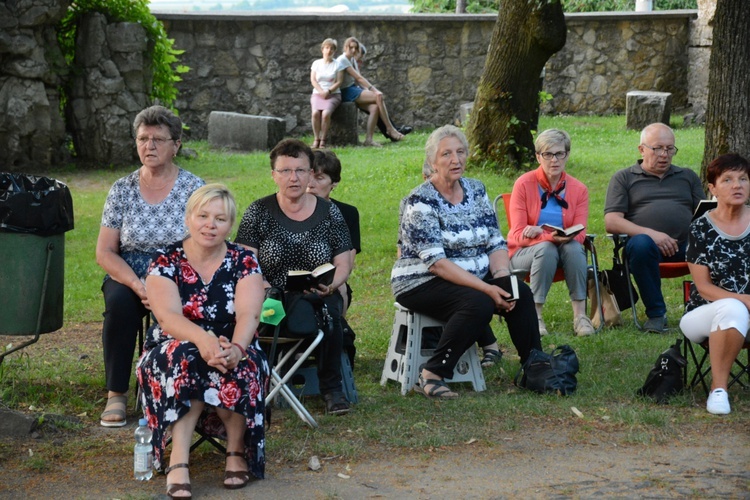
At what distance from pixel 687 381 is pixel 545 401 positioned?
899 mm

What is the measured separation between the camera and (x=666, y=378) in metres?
5.47

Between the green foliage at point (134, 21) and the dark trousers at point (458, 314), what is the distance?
28.0ft

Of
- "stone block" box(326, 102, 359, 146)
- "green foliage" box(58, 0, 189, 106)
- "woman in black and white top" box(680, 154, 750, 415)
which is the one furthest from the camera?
"stone block" box(326, 102, 359, 146)

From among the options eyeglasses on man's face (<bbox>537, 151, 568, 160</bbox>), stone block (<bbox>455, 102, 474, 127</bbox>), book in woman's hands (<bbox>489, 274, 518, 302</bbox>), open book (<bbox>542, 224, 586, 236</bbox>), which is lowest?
book in woman's hands (<bbox>489, 274, 518, 302</bbox>)

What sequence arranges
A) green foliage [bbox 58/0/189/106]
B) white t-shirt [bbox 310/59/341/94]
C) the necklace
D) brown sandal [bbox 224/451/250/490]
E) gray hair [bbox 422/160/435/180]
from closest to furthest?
brown sandal [bbox 224/451/250/490] < the necklace < gray hair [bbox 422/160/435/180] < green foliage [bbox 58/0/189/106] < white t-shirt [bbox 310/59/341/94]

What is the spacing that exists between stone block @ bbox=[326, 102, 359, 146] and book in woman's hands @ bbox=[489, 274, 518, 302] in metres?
10.0

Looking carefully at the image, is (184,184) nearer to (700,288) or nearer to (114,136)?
(700,288)

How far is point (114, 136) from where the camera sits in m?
13.1

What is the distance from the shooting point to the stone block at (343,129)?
1552cm

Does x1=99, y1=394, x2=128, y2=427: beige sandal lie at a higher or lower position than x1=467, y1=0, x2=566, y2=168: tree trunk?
lower

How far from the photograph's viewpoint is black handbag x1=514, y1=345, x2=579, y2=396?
559 centimetres

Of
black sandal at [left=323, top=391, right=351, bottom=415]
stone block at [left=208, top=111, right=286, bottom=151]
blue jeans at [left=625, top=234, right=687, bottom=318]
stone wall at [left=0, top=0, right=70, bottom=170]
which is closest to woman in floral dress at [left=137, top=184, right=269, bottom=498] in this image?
black sandal at [left=323, top=391, right=351, bottom=415]

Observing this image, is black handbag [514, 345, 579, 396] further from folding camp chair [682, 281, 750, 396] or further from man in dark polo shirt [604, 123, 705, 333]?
man in dark polo shirt [604, 123, 705, 333]

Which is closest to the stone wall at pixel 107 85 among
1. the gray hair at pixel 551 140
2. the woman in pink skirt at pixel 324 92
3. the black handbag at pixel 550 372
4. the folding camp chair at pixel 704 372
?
the woman in pink skirt at pixel 324 92
